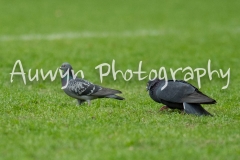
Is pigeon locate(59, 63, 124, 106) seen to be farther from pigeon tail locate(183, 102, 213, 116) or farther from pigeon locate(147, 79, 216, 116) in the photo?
pigeon tail locate(183, 102, 213, 116)

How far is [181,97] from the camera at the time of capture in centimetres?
876

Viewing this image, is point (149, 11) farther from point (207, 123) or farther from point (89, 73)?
point (207, 123)

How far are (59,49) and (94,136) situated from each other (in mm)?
9677

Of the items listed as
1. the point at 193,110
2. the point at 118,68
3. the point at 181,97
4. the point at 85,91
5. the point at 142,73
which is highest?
the point at 118,68

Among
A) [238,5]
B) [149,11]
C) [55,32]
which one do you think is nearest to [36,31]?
[55,32]

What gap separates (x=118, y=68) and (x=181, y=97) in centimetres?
529

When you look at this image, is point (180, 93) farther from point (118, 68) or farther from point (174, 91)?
point (118, 68)

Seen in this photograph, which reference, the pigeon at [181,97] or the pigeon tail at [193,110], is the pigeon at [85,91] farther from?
the pigeon tail at [193,110]

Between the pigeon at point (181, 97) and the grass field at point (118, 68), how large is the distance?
0.17 meters

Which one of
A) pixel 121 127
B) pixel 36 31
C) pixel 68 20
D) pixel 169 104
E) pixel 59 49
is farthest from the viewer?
pixel 68 20

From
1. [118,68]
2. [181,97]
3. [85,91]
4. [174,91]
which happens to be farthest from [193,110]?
[118,68]

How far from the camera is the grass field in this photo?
6.96m

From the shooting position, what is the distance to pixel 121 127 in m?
7.84

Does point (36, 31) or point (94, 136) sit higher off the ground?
point (36, 31)
